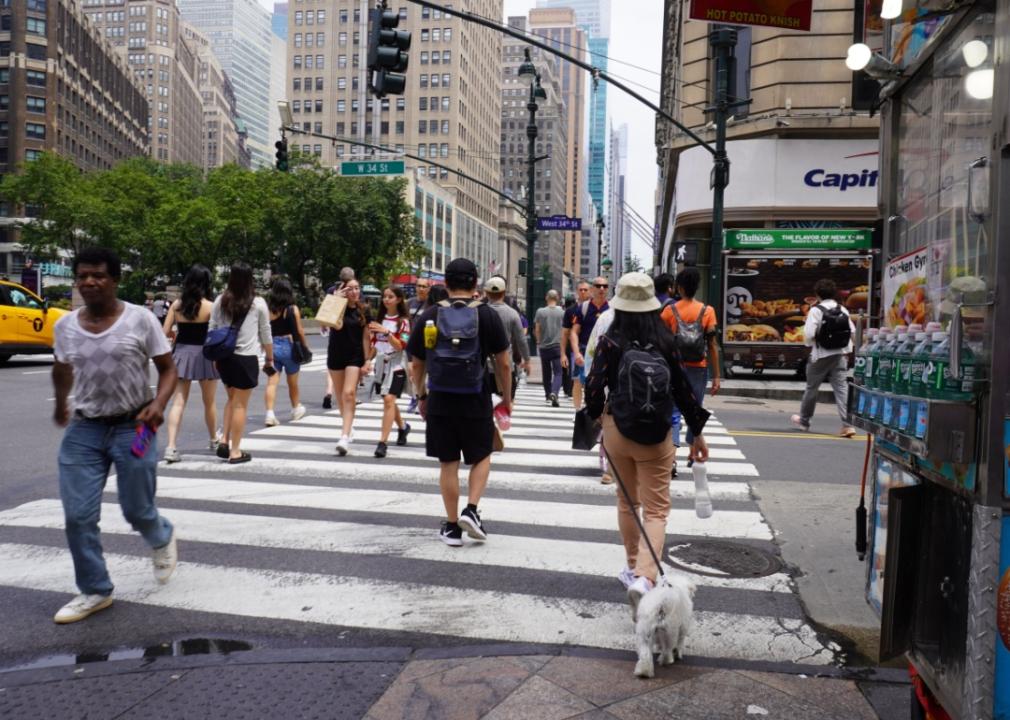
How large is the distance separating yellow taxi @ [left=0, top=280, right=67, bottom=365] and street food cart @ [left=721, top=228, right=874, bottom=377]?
596 inches

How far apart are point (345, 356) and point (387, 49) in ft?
19.2

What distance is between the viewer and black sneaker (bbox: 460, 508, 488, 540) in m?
5.63

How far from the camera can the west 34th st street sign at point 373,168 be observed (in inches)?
893

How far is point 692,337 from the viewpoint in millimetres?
7648

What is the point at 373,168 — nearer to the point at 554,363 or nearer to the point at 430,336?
the point at 554,363

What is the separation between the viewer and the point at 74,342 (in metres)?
4.40

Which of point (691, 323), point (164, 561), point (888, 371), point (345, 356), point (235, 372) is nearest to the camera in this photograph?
point (888, 371)

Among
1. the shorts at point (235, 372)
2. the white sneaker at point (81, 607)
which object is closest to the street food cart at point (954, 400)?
the white sneaker at point (81, 607)

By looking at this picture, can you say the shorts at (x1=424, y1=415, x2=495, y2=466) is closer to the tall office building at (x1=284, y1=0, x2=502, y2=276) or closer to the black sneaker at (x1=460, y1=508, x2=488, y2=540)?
the black sneaker at (x1=460, y1=508, x2=488, y2=540)

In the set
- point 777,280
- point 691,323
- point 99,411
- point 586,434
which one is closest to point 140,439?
point 99,411

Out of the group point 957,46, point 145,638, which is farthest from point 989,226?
point 145,638

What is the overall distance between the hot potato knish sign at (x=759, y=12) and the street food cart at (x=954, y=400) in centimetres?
406

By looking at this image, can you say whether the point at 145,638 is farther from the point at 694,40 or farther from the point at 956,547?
the point at 694,40

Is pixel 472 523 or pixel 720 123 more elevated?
pixel 720 123
